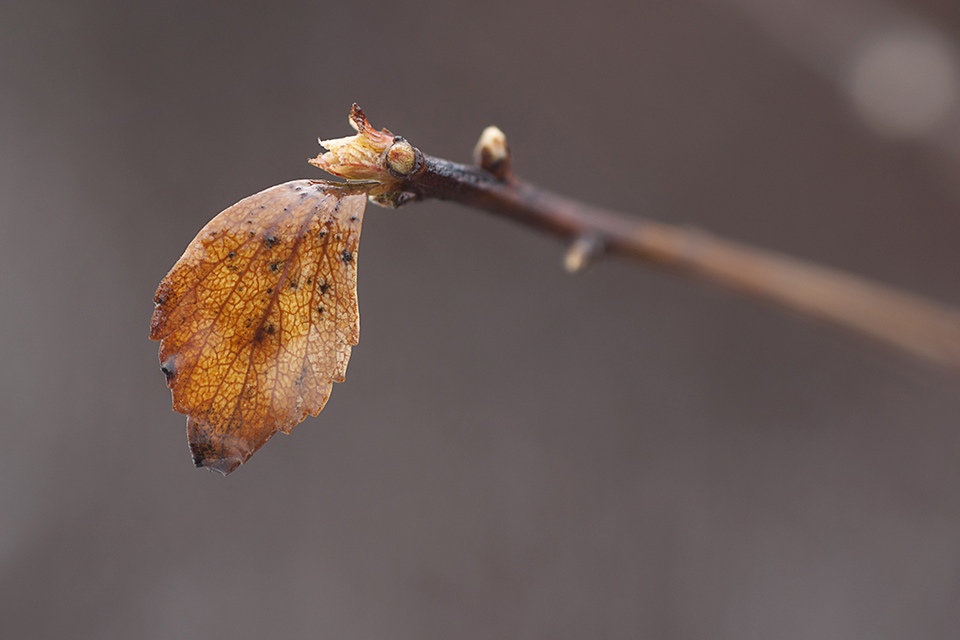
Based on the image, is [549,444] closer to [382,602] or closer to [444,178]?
[382,602]

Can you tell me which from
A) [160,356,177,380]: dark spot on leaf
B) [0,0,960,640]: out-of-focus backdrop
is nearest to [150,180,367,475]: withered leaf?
[160,356,177,380]: dark spot on leaf

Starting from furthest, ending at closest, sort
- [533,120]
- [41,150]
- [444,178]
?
[533,120]
[41,150]
[444,178]

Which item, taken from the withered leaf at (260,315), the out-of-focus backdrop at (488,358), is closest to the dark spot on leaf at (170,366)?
the withered leaf at (260,315)

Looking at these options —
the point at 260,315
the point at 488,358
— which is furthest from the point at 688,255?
the point at 488,358

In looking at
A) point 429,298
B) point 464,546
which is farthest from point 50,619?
point 429,298

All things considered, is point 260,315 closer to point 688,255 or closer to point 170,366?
point 170,366

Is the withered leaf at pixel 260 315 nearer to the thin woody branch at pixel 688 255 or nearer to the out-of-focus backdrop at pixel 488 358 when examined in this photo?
the thin woody branch at pixel 688 255
